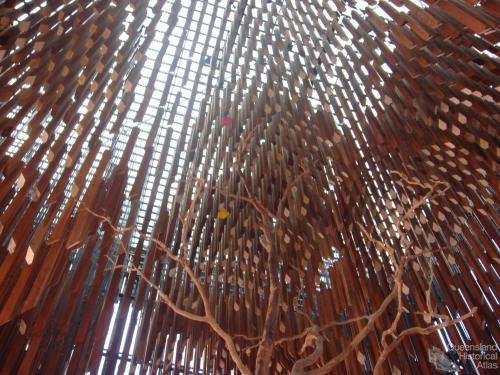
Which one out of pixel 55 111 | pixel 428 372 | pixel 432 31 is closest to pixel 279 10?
pixel 432 31

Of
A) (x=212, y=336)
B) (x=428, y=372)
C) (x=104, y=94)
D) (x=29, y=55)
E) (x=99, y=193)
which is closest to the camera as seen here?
(x=29, y=55)

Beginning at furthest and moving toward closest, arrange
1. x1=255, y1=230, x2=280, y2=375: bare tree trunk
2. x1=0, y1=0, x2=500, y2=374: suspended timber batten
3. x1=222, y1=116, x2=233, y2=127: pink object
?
x1=222, y1=116, x2=233, y2=127: pink object → x1=0, y1=0, x2=500, y2=374: suspended timber batten → x1=255, y1=230, x2=280, y2=375: bare tree trunk

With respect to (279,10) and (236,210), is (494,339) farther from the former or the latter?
(279,10)

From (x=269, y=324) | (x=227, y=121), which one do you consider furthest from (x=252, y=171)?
(x=269, y=324)

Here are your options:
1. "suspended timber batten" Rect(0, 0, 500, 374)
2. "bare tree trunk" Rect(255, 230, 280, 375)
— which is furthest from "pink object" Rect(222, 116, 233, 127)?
"bare tree trunk" Rect(255, 230, 280, 375)

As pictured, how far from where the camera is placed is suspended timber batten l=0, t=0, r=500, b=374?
327 centimetres

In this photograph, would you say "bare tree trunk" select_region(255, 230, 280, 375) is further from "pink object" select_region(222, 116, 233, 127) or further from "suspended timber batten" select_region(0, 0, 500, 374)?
"pink object" select_region(222, 116, 233, 127)

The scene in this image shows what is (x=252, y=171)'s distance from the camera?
174 inches

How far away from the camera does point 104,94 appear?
3598 millimetres

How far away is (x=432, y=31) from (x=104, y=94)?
252cm

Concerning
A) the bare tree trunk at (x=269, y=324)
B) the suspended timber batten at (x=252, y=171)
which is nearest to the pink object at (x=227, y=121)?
the suspended timber batten at (x=252, y=171)

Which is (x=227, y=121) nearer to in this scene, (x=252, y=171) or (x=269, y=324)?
(x=252, y=171)

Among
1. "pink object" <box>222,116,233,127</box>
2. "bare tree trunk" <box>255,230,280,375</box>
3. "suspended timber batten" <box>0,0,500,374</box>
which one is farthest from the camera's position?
"pink object" <box>222,116,233,127</box>

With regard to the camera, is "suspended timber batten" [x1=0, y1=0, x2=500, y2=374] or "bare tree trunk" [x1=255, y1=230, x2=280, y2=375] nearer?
"bare tree trunk" [x1=255, y1=230, x2=280, y2=375]
